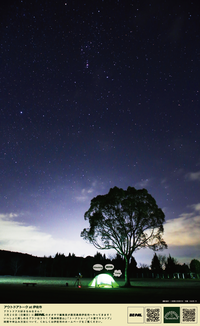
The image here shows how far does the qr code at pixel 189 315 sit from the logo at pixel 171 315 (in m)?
0.18

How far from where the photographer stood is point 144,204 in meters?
24.4

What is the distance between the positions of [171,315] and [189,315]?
0.62m

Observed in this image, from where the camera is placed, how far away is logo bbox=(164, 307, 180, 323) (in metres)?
6.56

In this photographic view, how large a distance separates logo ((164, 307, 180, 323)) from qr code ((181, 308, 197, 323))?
0.18 m

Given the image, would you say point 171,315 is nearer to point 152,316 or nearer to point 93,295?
point 152,316

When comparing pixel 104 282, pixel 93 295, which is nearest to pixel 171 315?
pixel 93 295

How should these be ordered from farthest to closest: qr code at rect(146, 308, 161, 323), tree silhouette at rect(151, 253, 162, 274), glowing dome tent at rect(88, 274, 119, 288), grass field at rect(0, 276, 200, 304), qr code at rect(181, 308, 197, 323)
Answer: tree silhouette at rect(151, 253, 162, 274), glowing dome tent at rect(88, 274, 119, 288), grass field at rect(0, 276, 200, 304), qr code at rect(181, 308, 197, 323), qr code at rect(146, 308, 161, 323)

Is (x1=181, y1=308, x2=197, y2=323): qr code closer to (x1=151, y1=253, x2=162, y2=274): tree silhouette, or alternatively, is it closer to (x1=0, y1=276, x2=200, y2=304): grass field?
(x1=0, y1=276, x2=200, y2=304): grass field

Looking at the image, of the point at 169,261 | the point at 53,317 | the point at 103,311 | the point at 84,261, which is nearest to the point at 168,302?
the point at 103,311

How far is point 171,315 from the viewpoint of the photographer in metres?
6.60

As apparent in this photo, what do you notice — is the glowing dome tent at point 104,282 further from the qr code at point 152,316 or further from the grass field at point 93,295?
the qr code at point 152,316

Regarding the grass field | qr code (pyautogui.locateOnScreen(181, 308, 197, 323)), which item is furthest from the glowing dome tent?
qr code (pyautogui.locateOnScreen(181, 308, 197, 323))

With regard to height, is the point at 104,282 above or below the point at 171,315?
below

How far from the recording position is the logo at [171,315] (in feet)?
21.5
